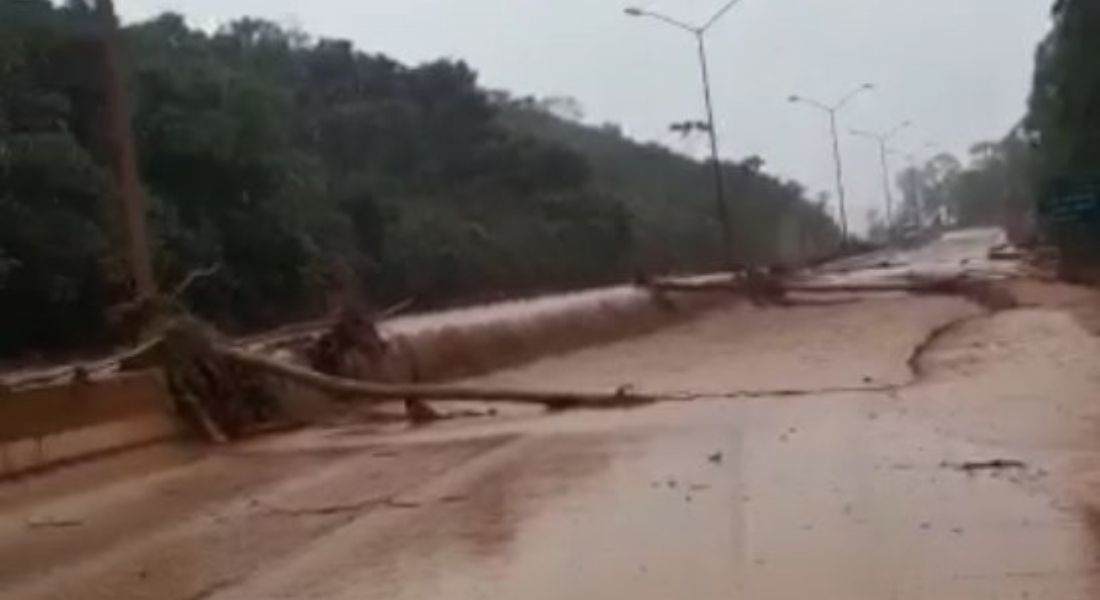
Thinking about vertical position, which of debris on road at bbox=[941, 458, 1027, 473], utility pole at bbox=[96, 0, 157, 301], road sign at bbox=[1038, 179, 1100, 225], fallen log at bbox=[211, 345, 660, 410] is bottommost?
debris on road at bbox=[941, 458, 1027, 473]

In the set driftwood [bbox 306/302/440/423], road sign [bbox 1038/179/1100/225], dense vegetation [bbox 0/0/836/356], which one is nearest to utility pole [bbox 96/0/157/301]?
dense vegetation [bbox 0/0/836/356]

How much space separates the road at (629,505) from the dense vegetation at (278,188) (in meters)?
7.44

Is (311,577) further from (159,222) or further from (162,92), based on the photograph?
(162,92)

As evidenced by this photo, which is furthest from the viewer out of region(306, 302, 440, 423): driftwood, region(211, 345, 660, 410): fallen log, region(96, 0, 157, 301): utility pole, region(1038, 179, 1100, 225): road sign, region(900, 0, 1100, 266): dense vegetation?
region(900, 0, 1100, 266): dense vegetation

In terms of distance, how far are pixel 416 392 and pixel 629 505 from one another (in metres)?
7.52

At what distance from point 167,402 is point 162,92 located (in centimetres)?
2298

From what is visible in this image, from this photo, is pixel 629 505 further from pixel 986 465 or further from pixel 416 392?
pixel 416 392

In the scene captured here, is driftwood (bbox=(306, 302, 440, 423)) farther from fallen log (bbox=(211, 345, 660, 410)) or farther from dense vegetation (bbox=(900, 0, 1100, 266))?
dense vegetation (bbox=(900, 0, 1100, 266))

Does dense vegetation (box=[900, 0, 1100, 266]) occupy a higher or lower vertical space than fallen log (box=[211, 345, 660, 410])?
higher

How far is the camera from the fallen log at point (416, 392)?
17.1 metres

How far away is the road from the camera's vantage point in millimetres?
7727

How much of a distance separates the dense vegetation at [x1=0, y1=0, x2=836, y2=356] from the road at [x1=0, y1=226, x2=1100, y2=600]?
7445mm

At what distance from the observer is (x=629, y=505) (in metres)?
9.90

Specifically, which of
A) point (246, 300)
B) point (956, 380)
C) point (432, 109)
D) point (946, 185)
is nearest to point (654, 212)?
point (432, 109)
